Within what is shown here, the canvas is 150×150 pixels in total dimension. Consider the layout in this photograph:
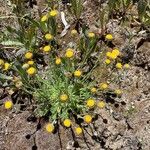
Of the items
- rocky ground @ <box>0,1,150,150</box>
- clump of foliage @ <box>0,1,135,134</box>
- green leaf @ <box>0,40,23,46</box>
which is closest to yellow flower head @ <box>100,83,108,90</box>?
clump of foliage @ <box>0,1,135,134</box>

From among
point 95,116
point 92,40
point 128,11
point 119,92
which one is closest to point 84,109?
point 95,116

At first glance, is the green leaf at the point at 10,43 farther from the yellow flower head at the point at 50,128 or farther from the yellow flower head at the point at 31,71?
the yellow flower head at the point at 50,128

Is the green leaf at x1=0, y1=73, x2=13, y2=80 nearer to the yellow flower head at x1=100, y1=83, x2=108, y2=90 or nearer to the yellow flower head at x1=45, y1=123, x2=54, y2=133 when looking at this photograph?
the yellow flower head at x1=45, y1=123, x2=54, y2=133

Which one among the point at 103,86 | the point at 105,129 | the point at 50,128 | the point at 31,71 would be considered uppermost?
the point at 31,71

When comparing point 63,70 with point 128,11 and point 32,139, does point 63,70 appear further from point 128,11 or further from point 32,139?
point 128,11

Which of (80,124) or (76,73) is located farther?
(80,124)

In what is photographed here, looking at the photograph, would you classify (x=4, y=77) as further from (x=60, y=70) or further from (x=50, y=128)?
(x=50, y=128)

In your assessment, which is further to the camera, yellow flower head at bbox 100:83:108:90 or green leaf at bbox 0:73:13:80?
green leaf at bbox 0:73:13:80

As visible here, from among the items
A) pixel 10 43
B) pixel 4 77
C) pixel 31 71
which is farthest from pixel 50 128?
pixel 10 43

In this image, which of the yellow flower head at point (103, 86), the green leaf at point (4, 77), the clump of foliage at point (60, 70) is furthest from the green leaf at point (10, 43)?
the yellow flower head at point (103, 86)
